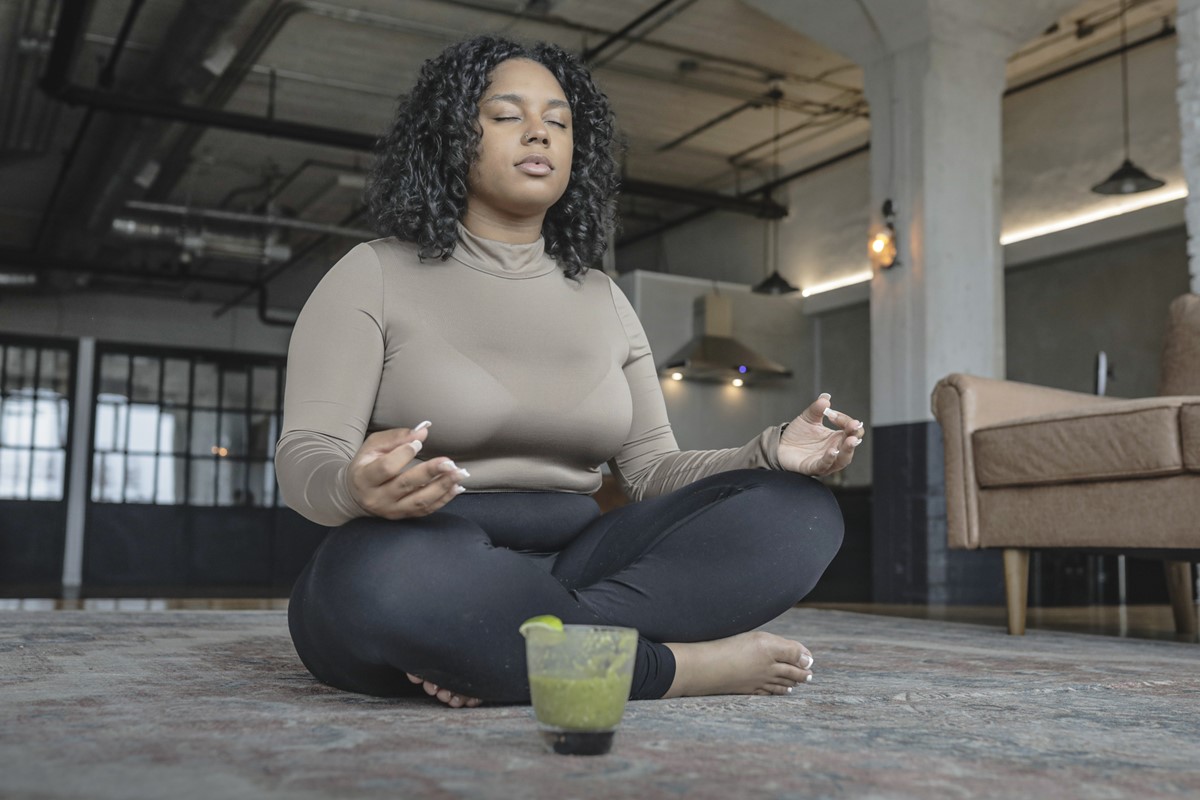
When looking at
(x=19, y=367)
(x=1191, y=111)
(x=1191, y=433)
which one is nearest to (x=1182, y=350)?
(x=1191, y=433)

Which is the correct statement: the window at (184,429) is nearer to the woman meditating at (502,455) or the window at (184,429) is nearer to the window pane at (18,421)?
the window pane at (18,421)

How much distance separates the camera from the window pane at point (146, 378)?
10305 millimetres

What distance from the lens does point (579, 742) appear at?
1.00 meters

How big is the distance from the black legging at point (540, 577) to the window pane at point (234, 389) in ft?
31.5

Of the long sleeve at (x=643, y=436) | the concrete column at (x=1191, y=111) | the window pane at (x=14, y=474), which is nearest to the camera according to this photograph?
the long sleeve at (x=643, y=436)

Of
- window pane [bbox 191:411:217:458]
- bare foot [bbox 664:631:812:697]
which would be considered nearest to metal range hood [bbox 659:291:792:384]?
window pane [bbox 191:411:217:458]

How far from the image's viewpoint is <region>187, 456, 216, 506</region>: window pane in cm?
1037

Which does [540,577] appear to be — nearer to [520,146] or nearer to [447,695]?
[447,695]

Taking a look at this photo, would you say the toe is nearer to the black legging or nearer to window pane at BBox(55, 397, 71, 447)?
the black legging

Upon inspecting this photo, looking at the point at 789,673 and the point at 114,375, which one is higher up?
the point at 114,375

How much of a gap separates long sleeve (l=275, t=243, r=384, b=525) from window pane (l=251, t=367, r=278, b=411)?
969 centimetres

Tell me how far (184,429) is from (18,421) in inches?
51.8

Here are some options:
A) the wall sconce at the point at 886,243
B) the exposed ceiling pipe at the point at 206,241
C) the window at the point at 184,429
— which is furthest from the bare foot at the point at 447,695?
the window at the point at 184,429

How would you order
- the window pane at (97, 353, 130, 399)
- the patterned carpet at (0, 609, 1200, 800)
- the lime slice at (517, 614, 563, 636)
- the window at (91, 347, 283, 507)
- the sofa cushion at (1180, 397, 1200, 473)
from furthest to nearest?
the window pane at (97, 353, 130, 399)
the window at (91, 347, 283, 507)
the sofa cushion at (1180, 397, 1200, 473)
the lime slice at (517, 614, 563, 636)
the patterned carpet at (0, 609, 1200, 800)
